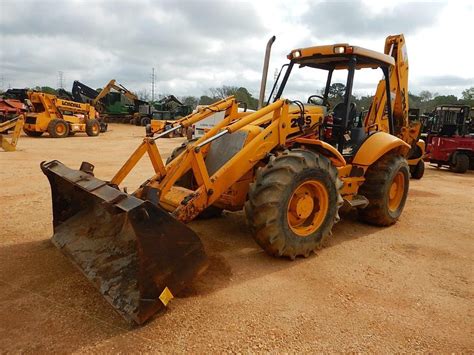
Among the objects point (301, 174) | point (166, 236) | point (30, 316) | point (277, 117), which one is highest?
point (277, 117)

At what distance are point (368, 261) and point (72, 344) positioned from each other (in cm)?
311

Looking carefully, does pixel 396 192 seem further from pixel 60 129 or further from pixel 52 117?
pixel 52 117

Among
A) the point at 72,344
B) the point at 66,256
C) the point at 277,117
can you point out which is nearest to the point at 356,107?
the point at 277,117

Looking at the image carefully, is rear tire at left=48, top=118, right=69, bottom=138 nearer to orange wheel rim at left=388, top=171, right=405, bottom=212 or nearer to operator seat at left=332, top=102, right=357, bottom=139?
operator seat at left=332, top=102, right=357, bottom=139

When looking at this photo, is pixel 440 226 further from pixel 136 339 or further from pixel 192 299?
pixel 136 339

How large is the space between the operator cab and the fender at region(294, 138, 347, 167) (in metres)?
0.48

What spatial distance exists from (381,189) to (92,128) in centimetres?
1820

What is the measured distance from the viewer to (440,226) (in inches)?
224

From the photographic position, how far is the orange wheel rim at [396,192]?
5.79 meters

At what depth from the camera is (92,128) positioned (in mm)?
20219

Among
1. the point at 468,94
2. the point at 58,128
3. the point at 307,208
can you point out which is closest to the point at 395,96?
the point at 307,208

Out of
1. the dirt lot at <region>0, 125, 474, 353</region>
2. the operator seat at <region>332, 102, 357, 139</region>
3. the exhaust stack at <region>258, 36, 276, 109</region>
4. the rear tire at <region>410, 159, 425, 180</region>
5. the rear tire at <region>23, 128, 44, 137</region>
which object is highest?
the exhaust stack at <region>258, 36, 276, 109</region>

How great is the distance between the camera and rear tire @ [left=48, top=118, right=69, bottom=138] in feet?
58.1

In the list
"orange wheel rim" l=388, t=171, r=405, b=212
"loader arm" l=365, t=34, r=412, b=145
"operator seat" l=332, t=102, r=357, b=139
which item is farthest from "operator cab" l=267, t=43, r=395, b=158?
"orange wheel rim" l=388, t=171, r=405, b=212
